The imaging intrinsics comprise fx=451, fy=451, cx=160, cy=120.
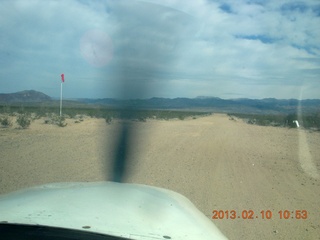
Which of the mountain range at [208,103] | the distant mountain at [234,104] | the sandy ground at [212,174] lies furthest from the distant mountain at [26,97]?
the sandy ground at [212,174]

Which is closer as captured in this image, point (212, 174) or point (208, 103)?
point (212, 174)

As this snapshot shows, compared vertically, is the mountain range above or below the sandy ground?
above

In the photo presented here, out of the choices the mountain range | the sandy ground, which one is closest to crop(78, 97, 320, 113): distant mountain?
the mountain range

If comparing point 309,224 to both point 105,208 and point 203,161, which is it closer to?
point 105,208

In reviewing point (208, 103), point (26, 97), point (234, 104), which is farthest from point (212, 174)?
point (234, 104)

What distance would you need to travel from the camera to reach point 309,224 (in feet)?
26.0

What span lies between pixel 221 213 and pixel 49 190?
4796 mm

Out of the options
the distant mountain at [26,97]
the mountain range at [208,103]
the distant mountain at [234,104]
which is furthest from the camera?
the distant mountain at [26,97]

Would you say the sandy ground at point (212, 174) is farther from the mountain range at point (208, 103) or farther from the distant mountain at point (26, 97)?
the distant mountain at point (26, 97)

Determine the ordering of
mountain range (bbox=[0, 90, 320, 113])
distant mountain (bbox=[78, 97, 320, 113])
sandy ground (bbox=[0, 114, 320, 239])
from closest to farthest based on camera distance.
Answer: sandy ground (bbox=[0, 114, 320, 239]) → distant mountain (bbox=[78, 97, 320, 113]) → mountain range (bbox=[0, 90, 320, 113])

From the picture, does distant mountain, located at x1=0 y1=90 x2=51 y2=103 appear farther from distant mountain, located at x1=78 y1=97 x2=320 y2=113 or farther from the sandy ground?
the sandy ground

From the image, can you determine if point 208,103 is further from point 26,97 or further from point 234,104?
point 26,97

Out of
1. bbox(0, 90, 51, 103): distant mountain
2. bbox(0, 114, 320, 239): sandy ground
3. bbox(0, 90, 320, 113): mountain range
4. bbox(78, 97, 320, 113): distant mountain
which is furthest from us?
bbox(0, 90, 51, 103): distant mountain

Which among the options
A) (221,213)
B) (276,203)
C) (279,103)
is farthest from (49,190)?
(279,103)
